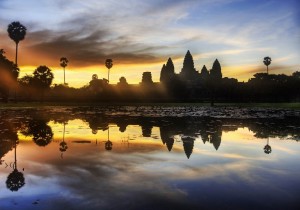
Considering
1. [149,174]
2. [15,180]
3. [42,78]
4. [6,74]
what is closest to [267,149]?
[149,174]

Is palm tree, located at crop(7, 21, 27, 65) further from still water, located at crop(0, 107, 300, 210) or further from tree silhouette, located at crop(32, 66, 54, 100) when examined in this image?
still water, located at crop(0, 107, 300, 210)

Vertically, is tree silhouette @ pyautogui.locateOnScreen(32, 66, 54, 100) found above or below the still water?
above

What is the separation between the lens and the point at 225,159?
13.2 metres

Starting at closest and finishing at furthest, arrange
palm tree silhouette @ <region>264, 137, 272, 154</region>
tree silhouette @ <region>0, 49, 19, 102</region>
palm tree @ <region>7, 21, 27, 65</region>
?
palm tree silhouette @ <region>264, 137, 272, 154</region> → tree silhouette @ <region>0, 49, 19, 102</region> → palm tree @ <region>7, 21, 27, 65</region>

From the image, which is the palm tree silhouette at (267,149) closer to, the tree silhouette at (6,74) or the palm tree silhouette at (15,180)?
the palm tree silhouette at (15,180)

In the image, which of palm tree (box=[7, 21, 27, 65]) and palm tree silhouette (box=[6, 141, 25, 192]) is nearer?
palm tree silhouette (box=[6, 141, 25, 192])

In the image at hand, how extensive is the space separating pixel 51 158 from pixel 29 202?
5.67 meters

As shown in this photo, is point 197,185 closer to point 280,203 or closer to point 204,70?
point 280,203

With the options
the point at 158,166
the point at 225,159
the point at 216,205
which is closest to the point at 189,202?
the point at 216,205

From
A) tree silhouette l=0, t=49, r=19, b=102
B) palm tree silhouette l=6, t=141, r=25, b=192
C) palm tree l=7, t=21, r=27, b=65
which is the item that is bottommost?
palm tree silhouette l=6, t=141, r=25, b=192

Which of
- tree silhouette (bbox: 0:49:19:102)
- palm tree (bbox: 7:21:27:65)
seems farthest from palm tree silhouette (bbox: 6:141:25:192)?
palm tree (bbox: 7:21:27:65)

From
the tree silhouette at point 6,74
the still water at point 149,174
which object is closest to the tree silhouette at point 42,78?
the tree silhouette at point 6,74

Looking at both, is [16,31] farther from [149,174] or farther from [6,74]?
[149,174]

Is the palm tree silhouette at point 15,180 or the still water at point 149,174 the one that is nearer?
the still water at point 149,174
